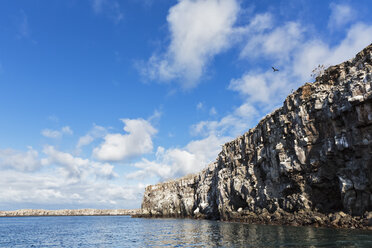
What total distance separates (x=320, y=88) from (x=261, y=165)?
1027 inches

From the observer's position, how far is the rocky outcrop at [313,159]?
43.8 m

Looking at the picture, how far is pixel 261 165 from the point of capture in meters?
72.2

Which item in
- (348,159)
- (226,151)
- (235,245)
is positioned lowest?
(235,245)

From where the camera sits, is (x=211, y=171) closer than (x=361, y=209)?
No

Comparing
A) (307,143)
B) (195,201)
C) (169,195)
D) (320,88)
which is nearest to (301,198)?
(307,143)

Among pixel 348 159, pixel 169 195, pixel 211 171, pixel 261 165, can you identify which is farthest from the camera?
pixel 169 195

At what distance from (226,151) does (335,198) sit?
44.2 m

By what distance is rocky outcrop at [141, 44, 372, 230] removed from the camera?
4384 centimetres

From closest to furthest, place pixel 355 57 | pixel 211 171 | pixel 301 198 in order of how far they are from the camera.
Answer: pixel 355 57, pixel 301 198, pixel 211 171

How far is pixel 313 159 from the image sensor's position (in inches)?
2101

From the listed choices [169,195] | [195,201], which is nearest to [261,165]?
[195,201]

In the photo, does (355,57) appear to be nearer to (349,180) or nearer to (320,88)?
(320,88)

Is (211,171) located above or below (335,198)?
above

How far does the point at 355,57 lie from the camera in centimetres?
5159
